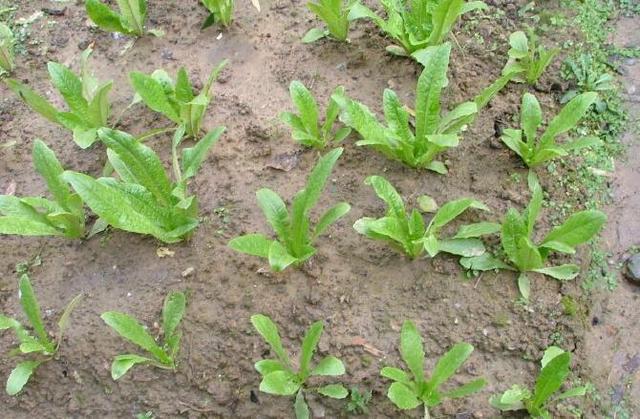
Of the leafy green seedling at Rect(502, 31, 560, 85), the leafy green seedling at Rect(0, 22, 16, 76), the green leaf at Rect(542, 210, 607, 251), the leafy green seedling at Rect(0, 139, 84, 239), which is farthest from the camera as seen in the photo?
the leafy green seedling at Rect(0, 22, 16, 76)

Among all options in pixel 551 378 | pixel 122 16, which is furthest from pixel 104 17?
pixel 551 378

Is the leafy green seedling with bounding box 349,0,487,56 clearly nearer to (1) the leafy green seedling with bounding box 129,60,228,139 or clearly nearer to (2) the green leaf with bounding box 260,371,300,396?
(1) the leafy green seedling with bounding box 129,60,228,139

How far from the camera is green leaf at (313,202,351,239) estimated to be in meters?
2.30

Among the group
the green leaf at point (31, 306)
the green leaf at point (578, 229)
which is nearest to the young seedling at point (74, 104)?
the green leaf at point (31, 306)

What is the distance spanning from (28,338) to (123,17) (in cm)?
162

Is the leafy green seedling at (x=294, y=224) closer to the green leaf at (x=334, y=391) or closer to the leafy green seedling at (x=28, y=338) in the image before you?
the green leaf at (x=334, y=391)

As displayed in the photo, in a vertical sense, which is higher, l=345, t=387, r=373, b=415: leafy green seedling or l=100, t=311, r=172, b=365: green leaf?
l=100, t=311, r=172, b=365: green leaf

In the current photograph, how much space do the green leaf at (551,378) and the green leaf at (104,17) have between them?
239cm

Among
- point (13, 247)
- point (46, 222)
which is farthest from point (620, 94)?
point (13, 247)

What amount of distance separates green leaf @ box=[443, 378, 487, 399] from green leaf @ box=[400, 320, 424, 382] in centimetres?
10

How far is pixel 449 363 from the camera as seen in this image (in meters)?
2.09

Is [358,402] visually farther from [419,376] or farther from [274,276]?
[274,276]

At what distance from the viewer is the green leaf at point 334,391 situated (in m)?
2.14

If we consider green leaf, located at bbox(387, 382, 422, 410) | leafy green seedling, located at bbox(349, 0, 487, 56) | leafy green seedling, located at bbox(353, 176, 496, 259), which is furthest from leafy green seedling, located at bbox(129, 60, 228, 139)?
green leaf, located at bbox(387, 382, 422, 410)
